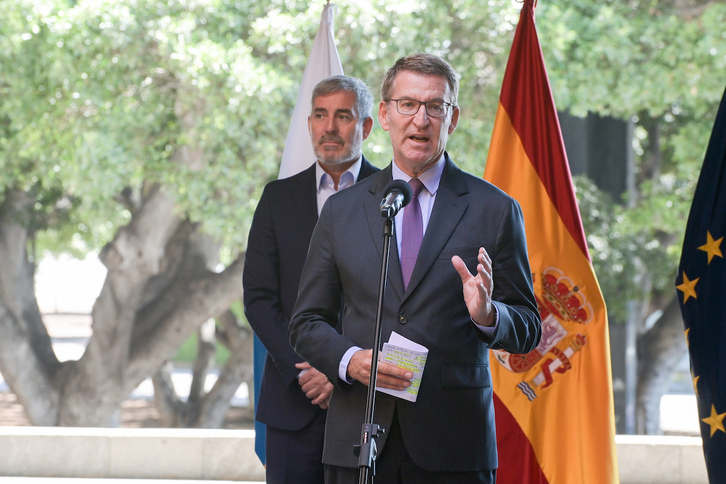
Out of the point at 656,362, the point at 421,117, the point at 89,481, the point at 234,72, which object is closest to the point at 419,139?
the point at 421,117

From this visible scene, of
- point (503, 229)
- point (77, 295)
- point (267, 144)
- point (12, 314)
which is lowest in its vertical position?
point (503, 229)

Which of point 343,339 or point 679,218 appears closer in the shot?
point 343,339

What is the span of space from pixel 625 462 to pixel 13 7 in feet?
17.1

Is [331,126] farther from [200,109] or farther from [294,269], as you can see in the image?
[200,109]

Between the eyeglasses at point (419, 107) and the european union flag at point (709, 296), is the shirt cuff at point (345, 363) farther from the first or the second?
the european union flag at point (709, 296)

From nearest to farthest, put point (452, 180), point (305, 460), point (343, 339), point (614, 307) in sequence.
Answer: point (343, 339), point (452, 180), point (305, 460), point (614, 307)

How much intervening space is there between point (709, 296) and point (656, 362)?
6928 millimetres

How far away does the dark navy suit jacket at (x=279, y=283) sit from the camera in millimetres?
2213

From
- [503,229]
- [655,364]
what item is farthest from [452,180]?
[655,364]

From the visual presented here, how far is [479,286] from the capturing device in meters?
1.44

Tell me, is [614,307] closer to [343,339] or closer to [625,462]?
[625,462]

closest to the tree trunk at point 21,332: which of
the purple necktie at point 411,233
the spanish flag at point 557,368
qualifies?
the spanish flag at point 557,368

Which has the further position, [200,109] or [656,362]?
[656,362]

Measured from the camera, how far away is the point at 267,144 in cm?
571
